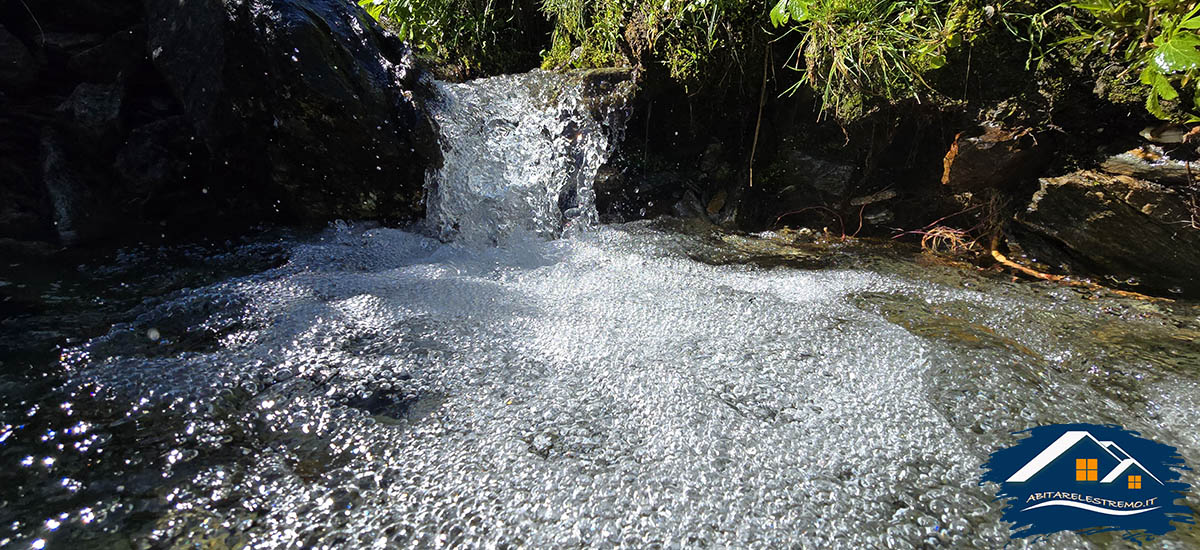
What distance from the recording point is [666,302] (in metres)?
2.31

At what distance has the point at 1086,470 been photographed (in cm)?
136

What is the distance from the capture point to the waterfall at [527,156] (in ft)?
11.3

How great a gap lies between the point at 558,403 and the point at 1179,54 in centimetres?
258

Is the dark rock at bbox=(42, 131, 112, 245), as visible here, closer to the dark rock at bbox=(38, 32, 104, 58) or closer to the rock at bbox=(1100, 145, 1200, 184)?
the dark rock at bbox=(38, 32, 104, 58)

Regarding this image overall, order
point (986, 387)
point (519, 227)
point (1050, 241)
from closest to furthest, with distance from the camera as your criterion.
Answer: point (986, 387) < point (1050, 241) < point (519, 227)

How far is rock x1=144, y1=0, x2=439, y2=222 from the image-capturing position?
9.71 feet

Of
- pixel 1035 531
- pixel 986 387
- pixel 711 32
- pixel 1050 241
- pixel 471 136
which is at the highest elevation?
pixel 711 32

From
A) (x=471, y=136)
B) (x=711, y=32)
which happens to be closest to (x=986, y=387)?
(x=711, y=32)

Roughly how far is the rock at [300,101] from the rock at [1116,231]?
3.35 meters

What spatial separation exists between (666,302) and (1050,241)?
2020mm

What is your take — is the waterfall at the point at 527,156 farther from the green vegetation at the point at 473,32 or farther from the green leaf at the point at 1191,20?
the green leaf at the point at 1191,20

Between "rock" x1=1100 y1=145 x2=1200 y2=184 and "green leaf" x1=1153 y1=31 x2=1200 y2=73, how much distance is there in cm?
47

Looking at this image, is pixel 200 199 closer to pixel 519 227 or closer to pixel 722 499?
pixel 519 227

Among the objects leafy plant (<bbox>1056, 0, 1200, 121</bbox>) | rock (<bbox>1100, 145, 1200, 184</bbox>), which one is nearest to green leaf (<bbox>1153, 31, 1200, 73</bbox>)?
leafy plant (<bbox>1056, 0, 1200, 121</bbox>)
